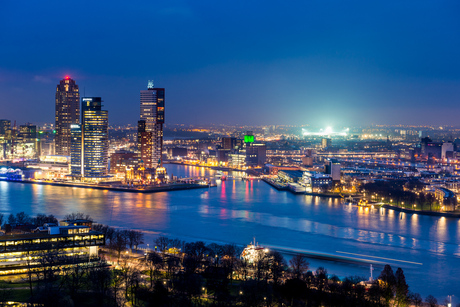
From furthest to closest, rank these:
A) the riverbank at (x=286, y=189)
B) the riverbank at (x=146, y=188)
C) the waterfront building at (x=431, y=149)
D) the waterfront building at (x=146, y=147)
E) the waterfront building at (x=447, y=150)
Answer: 1. the waterfront building at (x=431, y=149)
2. the waterfront building at (x=447, y=150)
3. the waterfront building at (x=146, y=147)
4. the riverbank at (x=146, y=188)
5. the riverbank at (x=286, y=189)

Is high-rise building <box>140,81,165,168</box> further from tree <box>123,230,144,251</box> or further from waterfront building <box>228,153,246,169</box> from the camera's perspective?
tree <box>123,230,144,251</box>

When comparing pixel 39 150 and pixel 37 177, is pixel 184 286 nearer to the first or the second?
pixel 37 177

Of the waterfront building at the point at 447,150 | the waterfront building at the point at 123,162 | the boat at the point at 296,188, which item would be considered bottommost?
the boat at the point at 296,188

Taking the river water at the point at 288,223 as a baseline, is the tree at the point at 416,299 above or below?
below

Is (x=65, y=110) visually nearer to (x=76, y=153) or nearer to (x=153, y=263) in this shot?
(x=76, y=153)

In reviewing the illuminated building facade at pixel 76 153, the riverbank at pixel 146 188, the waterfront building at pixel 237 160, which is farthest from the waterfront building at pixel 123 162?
the waterfront building at pixel 237 160

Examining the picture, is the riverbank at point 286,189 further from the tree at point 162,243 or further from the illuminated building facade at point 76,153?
the tree at point 162,243

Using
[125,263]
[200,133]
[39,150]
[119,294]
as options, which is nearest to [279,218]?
[125,263]

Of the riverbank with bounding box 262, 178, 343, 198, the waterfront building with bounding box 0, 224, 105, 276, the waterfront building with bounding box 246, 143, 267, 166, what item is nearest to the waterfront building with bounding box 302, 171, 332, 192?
the riverbank with bounding box 262, 178, 343, 198
